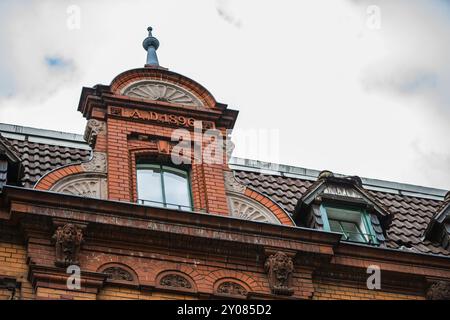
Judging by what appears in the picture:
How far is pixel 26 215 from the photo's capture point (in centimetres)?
1593

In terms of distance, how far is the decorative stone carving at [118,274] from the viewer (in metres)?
15.9

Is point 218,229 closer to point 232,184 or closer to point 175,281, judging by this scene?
point 175,281

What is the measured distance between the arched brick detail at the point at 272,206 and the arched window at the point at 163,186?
121cm

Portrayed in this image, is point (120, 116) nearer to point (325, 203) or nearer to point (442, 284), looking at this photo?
point (325, 203)

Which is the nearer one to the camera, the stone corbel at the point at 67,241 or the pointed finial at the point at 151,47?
the stone corbel at the point at 67,241

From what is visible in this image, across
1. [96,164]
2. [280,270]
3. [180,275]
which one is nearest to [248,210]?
[280,270]

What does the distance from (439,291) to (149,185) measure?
5.85 metres

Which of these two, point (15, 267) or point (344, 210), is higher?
point (344, 210)

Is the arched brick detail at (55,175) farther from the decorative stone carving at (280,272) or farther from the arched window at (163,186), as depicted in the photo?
the decorative stone carving at (280,272)

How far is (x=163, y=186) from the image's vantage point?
18.2 meters

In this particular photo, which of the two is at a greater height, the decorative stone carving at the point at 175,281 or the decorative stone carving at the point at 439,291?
the decorative stone carving at the point at 439,291

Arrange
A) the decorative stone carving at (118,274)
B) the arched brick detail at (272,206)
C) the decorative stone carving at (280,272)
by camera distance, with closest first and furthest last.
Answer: the decorative stone carving at (118,274) < the decorative stone carving at (280,272) < the arched brick detail at (272,206)

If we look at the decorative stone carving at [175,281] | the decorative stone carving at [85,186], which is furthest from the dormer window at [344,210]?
the decorative stone carving at [85,186]

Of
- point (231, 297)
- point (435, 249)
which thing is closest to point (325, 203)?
point (435, 249)
